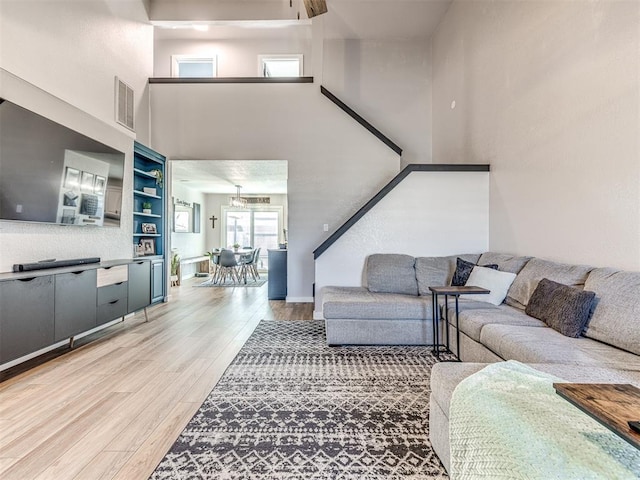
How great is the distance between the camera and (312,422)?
186 centimetres

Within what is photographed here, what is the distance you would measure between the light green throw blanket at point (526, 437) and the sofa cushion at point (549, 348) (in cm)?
46

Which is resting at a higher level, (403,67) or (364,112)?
(403,67)

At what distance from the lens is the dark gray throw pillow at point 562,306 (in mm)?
2027

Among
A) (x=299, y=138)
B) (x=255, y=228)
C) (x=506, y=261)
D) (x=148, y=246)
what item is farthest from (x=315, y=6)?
(x=255, y=228)

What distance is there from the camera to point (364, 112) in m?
6.03

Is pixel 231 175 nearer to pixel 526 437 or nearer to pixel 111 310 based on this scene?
pixel 111 310

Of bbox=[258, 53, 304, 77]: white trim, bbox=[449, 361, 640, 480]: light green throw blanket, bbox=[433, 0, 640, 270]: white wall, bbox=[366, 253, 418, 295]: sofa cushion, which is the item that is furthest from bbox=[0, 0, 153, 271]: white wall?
bbox=[433, 0, 640, 270]: white wall

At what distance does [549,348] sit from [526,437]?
1013mm

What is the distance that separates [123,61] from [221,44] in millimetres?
2854

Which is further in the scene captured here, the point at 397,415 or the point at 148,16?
the point at 148,16

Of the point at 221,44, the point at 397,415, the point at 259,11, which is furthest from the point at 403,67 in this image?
the point at 397,415

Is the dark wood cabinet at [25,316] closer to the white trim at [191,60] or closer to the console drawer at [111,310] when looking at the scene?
the console drawer at [111,310]

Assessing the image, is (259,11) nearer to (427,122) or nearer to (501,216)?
(427,122)

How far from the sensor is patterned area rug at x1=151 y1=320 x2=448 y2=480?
150cm
